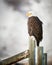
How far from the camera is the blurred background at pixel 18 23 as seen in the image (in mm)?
3613

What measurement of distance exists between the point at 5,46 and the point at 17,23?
545mm

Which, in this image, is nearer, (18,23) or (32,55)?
(32,55)

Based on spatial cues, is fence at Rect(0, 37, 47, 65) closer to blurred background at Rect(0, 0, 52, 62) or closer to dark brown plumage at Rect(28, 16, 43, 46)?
dark brown plumage at Rect(28, 16, 43, 46)

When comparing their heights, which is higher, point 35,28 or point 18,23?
point 18,23

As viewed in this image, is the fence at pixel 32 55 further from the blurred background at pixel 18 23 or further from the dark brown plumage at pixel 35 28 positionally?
the blurred background at pixel 18 23

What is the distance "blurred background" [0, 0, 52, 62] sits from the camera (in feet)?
11.9

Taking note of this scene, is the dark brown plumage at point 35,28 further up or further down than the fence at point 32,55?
further up

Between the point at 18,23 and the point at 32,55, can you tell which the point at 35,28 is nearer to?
the point at 32,55

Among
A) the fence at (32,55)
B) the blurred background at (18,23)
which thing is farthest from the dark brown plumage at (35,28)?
the blurred background at (18,23)

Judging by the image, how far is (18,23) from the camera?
3.71 metres

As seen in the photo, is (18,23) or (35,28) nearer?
(35,28)

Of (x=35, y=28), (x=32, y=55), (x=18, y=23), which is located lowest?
(x=32, y=55)

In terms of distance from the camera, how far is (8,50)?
3.63m

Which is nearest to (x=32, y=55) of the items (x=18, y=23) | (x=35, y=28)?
(x=35, y=28)
